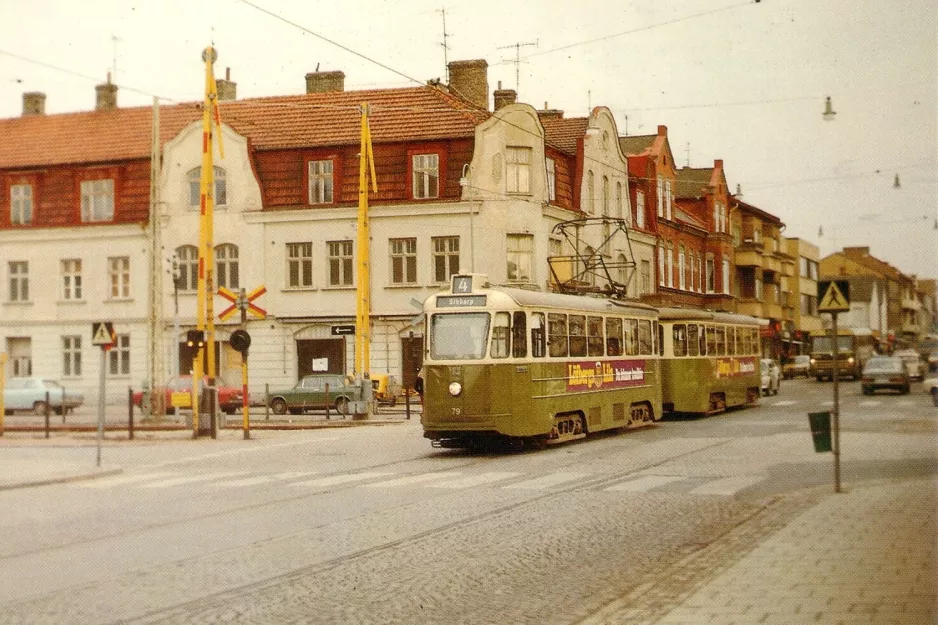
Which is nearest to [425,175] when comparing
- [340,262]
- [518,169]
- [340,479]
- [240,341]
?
[518,169]

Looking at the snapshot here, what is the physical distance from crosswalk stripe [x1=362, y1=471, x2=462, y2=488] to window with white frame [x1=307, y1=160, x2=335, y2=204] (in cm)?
2825

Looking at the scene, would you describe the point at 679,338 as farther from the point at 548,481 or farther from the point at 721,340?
the point at 548,481

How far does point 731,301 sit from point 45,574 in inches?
1826

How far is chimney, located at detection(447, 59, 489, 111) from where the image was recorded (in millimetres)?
47719

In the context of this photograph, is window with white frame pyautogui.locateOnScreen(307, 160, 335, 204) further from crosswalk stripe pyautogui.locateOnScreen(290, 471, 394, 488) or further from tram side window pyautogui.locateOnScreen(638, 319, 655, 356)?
crosswalk stripe pyautogui.locateOnScreen(290, 471, 394, 488)

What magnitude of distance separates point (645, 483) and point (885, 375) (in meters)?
31.4

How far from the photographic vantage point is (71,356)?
26.7m

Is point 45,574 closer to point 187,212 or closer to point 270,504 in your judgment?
point 270,504

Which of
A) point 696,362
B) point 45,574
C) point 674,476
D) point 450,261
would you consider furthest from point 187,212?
point 45,574

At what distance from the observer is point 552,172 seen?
4681 cm

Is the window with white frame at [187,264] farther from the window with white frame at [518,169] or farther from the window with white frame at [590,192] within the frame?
the window with white frame at [590,192]

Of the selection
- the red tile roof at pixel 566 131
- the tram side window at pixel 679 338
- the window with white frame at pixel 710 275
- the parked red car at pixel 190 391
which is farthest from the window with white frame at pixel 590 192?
the tram side window at pixel 679 338

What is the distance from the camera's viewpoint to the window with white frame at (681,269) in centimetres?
5191

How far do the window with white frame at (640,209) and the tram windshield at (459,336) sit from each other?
32.0 m
